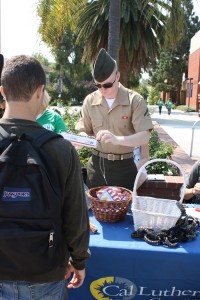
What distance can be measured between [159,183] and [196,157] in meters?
5.61

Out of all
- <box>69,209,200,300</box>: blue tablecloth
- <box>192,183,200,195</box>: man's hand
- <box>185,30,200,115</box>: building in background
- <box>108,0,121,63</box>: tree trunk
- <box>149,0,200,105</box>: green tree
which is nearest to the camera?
<box>69,209,200,300</box>: blue tablecloth

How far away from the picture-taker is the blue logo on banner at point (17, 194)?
1101mm

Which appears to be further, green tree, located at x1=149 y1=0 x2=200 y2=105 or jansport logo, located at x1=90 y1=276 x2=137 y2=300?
green tree, located at x1=149 y1=0 x2=200 y2=105

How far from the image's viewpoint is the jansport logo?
1969mm

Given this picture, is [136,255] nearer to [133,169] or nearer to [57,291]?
[57,291]

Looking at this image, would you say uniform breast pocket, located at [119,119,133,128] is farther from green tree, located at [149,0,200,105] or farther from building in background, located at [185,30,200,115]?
green tree, located at [149,0,200,105]

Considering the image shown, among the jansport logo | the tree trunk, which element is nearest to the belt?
the jansport logo

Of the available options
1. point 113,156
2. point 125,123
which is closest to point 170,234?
point 113,156

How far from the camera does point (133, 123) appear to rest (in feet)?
8.23

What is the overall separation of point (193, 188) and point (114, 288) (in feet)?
4.58

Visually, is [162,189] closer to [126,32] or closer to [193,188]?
[193,188]

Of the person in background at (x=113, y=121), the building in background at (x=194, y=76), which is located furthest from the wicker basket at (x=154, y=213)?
the building in background at (x=194, y=76)

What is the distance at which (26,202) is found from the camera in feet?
3.62

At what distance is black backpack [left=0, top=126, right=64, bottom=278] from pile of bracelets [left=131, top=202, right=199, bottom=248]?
0.90 meters
